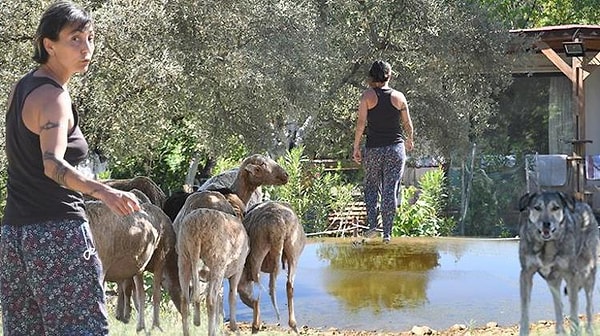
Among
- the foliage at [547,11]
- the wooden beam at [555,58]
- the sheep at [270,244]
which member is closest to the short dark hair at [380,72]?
the sheep at [270,244]

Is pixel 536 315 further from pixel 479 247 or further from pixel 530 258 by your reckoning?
pixel 479 247

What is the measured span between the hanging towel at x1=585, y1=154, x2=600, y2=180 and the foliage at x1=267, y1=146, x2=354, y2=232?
15.3ft

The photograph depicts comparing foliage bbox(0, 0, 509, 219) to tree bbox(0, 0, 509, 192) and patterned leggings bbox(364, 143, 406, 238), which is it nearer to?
tree bbox(0, 0, 509, 192)

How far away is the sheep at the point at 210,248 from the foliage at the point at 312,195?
10.2 m

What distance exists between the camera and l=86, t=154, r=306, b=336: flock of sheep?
7.48m

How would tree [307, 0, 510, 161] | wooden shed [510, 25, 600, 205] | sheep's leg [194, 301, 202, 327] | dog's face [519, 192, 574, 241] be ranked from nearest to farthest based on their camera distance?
1. dog's face [519, 192, 574, 241]
2. sheep's leg [194, 301, 202, 327]
3. tree [307, 0, 510, 161]
4. wooden shed [510, 25, 600, 205]

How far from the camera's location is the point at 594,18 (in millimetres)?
28000

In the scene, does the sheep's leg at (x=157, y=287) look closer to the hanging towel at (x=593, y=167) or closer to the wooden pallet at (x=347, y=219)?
the wooden pallet at (x=347, y=219)

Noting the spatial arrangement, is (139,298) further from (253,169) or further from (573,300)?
(573,300)

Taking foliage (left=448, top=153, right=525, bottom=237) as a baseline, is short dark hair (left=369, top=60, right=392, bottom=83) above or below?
above

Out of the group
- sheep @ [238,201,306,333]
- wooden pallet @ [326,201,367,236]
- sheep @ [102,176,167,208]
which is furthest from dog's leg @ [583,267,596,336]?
wooden pallet @ [326,201,367,236]

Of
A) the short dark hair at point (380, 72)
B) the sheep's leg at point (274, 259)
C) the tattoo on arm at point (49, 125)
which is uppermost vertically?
the short dark hair at point (380, 72)

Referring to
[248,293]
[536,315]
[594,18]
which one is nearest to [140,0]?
[248,293]

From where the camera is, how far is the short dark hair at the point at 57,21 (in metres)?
4.32
